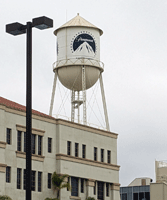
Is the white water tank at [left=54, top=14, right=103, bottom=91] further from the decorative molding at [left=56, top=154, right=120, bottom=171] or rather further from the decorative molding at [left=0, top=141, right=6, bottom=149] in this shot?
the decorative molding at [left=0, top=141, right=6, bottom=149]

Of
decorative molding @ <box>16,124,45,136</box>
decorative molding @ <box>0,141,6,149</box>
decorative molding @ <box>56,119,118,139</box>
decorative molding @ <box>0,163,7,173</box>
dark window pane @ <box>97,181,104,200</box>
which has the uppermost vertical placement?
decorative molding @ <box>56,119,118,139</box>

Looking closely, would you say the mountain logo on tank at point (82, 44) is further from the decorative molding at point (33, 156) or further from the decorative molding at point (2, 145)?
the decorative molding at point (2, 145)

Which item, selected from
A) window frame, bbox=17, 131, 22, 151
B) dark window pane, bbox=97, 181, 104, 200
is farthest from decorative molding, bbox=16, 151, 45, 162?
dark window pane, bbox=97, 181, 104, 200

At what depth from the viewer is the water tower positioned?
6047cm

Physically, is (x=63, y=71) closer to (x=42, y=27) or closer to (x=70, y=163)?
(x=70, y=163)

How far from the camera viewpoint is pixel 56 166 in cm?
5369

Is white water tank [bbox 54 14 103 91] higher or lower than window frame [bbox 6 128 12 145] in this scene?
higher

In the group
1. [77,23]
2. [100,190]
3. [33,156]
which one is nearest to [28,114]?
[33,156]

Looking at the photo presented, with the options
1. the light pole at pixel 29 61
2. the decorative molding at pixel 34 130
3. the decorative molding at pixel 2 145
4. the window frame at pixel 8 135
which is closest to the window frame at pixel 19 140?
the decorative molding at pixel 34 130

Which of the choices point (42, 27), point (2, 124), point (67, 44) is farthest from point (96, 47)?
point (42, 27)

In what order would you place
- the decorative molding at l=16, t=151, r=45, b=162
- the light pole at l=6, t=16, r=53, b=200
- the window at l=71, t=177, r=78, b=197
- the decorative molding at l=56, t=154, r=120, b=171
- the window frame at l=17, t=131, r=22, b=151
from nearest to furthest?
the light pole at l=6, t=16, r=53, b=200
the decorative molding at l=16, t=151, r=45, b=162
the window frame at l=17, t=131, r=22, b=151
the decorative molding at l=56, t=154, r=120, b=171
the window at l=71, t=177, r=78, b=197

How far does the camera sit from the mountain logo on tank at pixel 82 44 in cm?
6094

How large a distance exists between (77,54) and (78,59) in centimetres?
63

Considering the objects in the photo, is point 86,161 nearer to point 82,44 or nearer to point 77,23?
point 82,44
